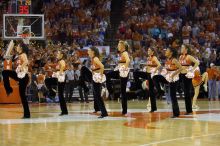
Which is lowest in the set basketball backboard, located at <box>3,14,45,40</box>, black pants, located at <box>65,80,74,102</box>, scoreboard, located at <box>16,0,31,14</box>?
black pants, located at <box>65,80,74,102</box>

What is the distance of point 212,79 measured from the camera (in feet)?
84.1

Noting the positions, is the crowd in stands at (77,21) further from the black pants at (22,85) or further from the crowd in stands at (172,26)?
the black pants at (22,85)

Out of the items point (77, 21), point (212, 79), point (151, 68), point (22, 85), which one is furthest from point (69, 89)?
point (22, 85)

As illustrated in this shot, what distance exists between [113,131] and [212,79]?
50.7 feet

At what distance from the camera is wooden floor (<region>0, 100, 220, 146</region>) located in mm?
9352

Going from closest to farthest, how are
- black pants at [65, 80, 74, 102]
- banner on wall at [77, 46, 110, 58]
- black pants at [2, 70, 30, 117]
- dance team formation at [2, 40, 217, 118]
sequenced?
dance team formation at [2, 40, 217, 118]
black pants at [2, 70, 30, 117]
black pants at [65, 80, 74, 102]
banner on wall at [77, 46, 110, 58]

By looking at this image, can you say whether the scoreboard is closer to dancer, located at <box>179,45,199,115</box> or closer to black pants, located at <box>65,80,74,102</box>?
black pants, located at <box>65,80,74,102</box>

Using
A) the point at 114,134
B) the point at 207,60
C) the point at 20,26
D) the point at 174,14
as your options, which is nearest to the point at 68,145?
the point at 114,134

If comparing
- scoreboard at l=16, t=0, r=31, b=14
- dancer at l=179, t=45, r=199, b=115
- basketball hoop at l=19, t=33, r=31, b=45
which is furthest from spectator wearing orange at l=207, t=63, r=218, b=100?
dancer at l=179, t=45, r=199, b=115

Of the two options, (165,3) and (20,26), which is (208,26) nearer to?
(165,3)

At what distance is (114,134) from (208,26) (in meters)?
20.6

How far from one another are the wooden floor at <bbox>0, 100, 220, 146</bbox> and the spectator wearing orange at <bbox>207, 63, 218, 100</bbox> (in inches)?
433

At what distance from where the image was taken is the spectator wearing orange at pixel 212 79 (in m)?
25.5

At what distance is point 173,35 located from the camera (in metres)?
29.7
